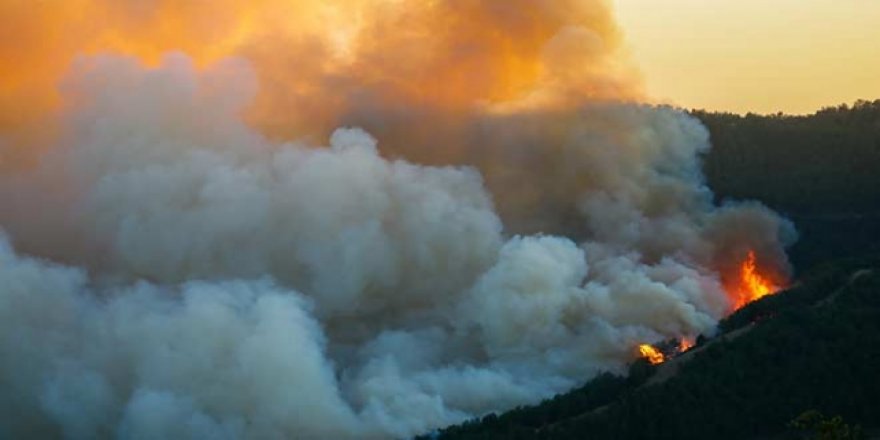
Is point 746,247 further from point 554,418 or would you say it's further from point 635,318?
point 554,418

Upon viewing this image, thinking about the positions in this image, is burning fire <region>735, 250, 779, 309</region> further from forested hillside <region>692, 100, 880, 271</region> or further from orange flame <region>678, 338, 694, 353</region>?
orange flame <region>678, 338, 694, 353</region>

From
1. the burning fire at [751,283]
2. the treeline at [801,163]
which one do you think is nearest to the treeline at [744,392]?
the burning fire at [751,283]

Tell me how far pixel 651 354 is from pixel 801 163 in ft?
113

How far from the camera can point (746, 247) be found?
79.4 meters

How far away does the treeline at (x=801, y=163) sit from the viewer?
89.7m

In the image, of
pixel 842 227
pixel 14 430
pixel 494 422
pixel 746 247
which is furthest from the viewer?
pixel 842 227

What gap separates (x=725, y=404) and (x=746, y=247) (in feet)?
70.3

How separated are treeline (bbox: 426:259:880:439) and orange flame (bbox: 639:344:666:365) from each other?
1.75 metres

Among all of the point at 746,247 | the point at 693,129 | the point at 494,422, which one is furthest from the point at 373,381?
the point at 693,129

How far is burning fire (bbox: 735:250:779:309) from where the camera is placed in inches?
3036

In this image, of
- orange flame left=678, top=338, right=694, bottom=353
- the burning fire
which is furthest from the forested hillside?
orange flame left=678, top=338, right=694, bottom=353

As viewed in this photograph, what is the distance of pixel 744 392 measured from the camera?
60625 mm

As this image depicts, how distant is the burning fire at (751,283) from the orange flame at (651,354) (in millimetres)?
11344

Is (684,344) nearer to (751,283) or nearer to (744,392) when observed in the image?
(744,392)
